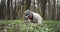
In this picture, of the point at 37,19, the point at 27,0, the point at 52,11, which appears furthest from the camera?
the point at 52,11

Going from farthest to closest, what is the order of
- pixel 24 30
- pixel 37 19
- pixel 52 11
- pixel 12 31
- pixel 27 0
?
pixel 52 11
pixel 27 0
pixel 37 19
pixel 12 31
pixel 24 30

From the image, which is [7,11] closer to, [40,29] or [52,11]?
[52,11]

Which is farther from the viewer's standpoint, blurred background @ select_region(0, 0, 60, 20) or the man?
blurred background @ select_region(0, 0, 60, 20)

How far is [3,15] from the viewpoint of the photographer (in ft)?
61.6

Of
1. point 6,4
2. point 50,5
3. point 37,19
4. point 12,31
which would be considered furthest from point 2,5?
point 12,31

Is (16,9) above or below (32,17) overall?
below

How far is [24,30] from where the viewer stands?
14.8ft

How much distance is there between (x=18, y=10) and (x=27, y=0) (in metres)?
10.1

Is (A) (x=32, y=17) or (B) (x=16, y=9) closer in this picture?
(A) (x=32, y=17)

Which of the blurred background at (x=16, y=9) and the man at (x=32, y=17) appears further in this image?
the blurred background at (x=16, y=9)

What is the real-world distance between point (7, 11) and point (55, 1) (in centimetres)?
590

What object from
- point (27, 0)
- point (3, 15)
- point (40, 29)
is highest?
point (27, 0)

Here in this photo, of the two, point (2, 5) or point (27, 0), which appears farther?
point (2, 5)

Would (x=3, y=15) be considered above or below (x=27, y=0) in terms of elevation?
below
